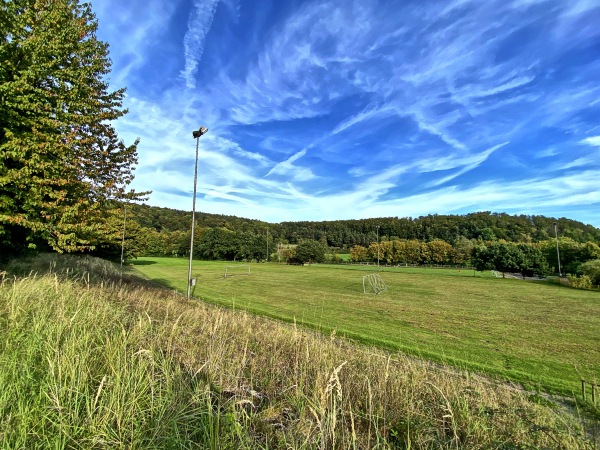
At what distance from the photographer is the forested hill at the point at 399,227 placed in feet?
348

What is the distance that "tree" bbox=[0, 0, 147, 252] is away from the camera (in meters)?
8.44

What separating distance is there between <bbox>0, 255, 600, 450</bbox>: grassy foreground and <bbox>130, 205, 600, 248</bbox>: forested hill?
10204cm

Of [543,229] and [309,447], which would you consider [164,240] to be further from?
[543,229]

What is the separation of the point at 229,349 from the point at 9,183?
886 cm

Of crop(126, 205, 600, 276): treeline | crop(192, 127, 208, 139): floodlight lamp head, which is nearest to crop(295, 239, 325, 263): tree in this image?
crop(126, 205, 600, 276): treeline

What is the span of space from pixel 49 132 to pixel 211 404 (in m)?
10.4

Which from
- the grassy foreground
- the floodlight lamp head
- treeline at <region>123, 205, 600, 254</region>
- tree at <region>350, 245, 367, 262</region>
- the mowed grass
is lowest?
the mowed grass

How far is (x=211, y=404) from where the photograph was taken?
2.68 metres

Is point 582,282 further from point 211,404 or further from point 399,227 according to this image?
point 399,227

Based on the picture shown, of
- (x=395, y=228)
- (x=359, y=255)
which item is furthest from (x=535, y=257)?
(x=395, y=228)

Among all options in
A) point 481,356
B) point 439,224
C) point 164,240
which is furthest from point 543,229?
point 164,240

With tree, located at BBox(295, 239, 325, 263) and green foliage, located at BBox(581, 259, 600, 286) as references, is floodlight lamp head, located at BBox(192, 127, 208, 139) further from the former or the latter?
tree, located at BBox(295, 239, 325, 263)

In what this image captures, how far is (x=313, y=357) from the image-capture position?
4.51 m

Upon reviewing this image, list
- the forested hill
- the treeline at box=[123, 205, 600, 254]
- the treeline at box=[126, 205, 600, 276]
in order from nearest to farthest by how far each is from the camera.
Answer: the treeline at box=[126, 205, 600, 276]
the treeline at box=[123, 205, 600, 254]
the forested hill
